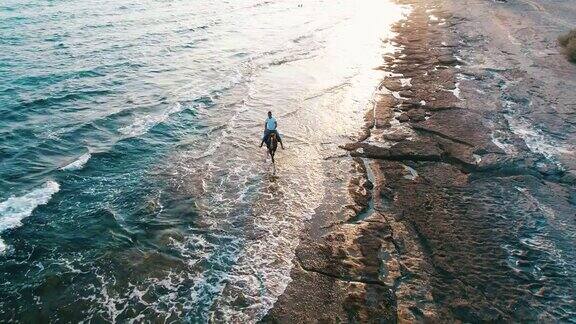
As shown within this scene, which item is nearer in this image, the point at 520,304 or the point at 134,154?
the point at 520,304

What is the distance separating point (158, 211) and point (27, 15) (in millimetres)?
40350

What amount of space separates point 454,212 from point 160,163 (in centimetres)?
1202

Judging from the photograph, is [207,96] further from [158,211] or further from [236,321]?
[236,321]

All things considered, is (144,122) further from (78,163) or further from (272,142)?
(272,142)

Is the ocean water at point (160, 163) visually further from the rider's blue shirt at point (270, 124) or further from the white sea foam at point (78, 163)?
the rider's blue shirt at point (270, 124)

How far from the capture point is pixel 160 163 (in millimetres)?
17891

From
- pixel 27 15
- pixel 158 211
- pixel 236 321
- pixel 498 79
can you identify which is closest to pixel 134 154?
pixel 158 211

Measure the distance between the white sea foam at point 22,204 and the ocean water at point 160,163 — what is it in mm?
65

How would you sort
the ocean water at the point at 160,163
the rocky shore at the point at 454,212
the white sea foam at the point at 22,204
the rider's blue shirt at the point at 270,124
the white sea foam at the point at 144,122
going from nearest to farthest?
the rocky shore at the point at 454,212 → the ocean water at the point at 160,163 → the white sea foam at the point at 22,204 → the rider's blue shirt at the point at 270,124 → the white sea foam at the point at 144,122

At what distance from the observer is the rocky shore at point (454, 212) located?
10742mm

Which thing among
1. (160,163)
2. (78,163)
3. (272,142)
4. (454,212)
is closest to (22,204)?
(78,163)

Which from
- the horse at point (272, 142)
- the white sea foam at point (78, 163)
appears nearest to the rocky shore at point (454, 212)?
the horse at point (272, 142)

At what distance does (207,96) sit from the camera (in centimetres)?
2509

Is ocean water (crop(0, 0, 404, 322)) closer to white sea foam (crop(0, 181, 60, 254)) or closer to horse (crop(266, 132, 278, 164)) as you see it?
white sea foam (crop(0, 181, 60, 254))
